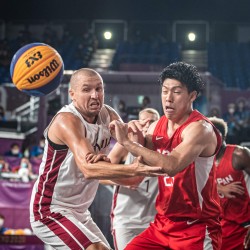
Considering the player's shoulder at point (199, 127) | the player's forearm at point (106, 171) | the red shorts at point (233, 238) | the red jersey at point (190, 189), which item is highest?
the player's shoulder at point (199, 127)

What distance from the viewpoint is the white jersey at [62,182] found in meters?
3.67

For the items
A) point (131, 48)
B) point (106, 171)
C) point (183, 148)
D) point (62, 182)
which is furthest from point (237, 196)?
point (131, 48)

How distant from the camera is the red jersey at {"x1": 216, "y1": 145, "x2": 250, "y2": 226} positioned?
15.6 feet

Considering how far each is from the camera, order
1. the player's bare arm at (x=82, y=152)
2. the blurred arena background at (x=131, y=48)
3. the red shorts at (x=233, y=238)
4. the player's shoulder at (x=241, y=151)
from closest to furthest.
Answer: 1. the player's bare arm at (x=82, y=152)
2. the player's shoulder at (x=241, y=151)
3. the red shorts at (x=233, y=238)
4. the blurred arena background at (x=131, y=48)

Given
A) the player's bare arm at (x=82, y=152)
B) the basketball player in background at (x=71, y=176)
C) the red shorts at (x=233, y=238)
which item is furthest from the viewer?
the red shorts at (x=233, y=238)

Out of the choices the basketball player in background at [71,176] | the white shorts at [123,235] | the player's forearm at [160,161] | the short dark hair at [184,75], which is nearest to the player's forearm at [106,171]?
the player's forearm at [160,161]

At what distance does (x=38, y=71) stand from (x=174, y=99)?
4.90ft

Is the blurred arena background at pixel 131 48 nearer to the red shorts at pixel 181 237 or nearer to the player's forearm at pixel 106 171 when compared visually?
the red shorts at pixel 181 237

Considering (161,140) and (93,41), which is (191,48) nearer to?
(93,41)

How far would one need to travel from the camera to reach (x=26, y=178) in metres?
9.02

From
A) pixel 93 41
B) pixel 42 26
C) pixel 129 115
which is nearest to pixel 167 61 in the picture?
pixel 93 41

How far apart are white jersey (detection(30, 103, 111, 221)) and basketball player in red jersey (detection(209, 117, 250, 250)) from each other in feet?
4.67

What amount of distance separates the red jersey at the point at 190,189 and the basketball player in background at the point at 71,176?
1.67 feet

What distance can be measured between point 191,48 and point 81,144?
19541 millimetres
